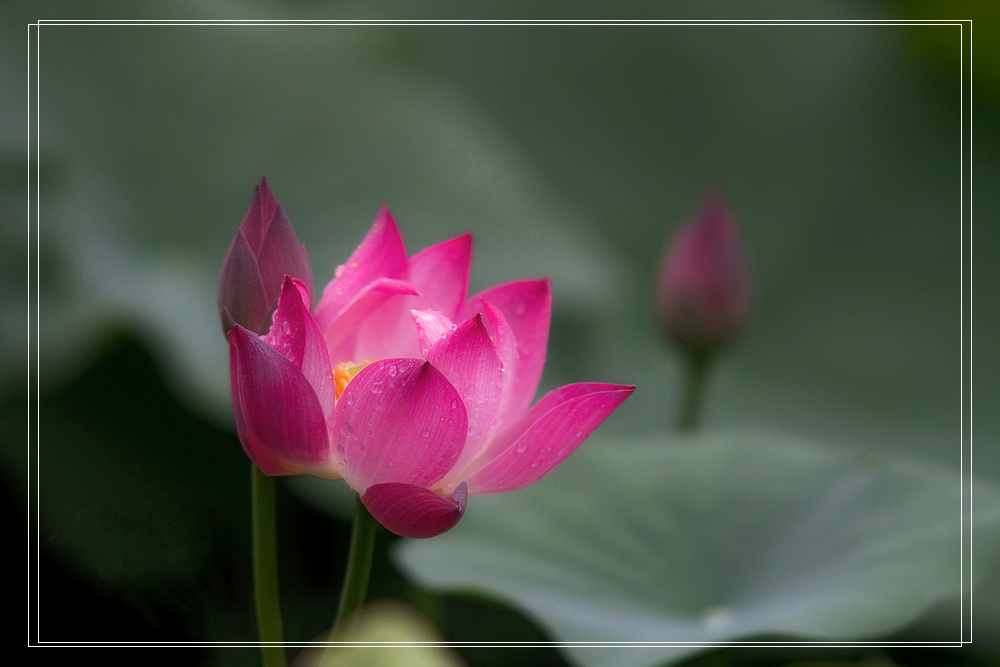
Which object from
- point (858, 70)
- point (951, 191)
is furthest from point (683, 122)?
point (951, 191)

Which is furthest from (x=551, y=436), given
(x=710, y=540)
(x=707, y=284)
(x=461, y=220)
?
(x=461, y=220)

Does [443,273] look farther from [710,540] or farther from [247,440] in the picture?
[710,540]

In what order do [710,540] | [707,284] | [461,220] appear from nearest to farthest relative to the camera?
[710,540] → [707,284] → [461,220]

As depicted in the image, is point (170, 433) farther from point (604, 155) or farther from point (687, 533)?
point (604, 155)

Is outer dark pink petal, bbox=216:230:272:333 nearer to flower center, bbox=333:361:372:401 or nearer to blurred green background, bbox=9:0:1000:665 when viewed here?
flower center, bbox=333:361:372:401

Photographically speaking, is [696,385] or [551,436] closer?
[551,436]

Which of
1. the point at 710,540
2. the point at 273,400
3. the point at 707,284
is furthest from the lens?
the point at 707,284
